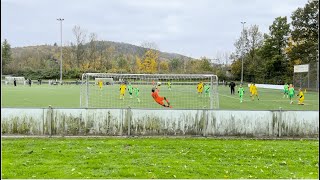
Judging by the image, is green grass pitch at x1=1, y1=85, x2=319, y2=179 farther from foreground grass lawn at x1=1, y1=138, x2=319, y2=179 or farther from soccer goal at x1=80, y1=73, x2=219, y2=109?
soccer goal at x1=80, y1=73, x2=219, y2=109

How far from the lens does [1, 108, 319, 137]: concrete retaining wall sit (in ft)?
39.7

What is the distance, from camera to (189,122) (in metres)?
12.2

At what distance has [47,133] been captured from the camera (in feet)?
38.9

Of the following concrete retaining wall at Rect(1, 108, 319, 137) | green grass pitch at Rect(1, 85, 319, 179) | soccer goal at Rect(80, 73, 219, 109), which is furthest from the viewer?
soccer goal at Rect(80, 73, 219, 109)

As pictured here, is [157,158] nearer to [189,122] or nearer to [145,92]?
[189,122]

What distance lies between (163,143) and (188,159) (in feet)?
6.80

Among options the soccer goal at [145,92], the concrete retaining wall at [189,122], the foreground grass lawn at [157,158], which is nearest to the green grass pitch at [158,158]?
the foreground grass lawn at [157,158]

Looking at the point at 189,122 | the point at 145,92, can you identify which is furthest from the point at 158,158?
the point at 145,92

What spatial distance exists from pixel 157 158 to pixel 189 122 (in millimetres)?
3610

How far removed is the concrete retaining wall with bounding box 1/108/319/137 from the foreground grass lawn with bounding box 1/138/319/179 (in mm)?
554

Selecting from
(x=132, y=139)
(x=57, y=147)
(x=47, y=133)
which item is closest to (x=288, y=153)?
(x=132, y=139)

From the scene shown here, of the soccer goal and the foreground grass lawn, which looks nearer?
the foreground grass lawn

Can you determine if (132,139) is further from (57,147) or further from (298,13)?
(298,13)

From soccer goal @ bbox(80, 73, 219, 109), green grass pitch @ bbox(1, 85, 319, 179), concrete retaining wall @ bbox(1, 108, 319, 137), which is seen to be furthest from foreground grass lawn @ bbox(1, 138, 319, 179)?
soccer goal @ bbox(80, 73, 219, 109)
